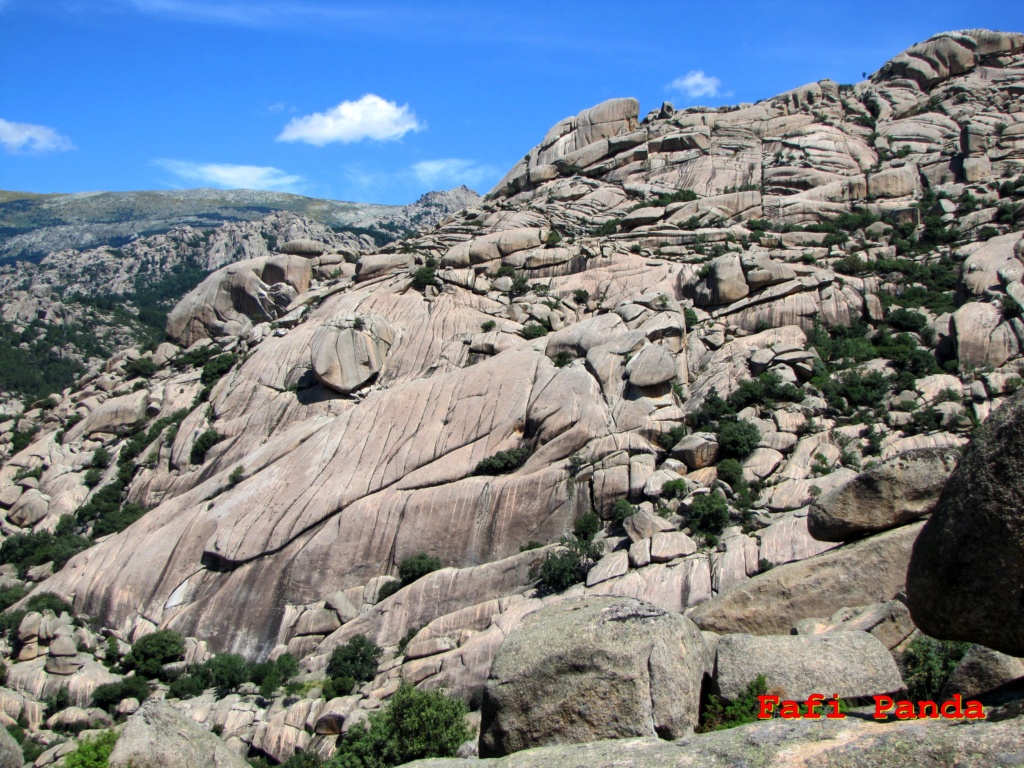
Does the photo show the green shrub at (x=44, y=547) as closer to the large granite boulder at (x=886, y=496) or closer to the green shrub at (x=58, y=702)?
the green shrub at (x=58, y=702)

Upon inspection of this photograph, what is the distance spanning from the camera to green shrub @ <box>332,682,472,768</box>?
1828 centimetres

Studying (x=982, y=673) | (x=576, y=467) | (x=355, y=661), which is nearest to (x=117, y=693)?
(x=355, y=661)

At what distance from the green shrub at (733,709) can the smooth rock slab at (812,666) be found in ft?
0.37

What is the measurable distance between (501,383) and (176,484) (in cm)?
1913

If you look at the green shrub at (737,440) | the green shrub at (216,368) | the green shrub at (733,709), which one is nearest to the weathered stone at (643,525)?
the green shrub at (737,440)

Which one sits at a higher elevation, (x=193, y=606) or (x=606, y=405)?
(x=606, y=405)

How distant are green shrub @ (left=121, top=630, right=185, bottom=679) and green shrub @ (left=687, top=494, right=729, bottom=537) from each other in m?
21.8

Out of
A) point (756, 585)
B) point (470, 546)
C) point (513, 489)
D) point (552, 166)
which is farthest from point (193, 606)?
point (552, 166)

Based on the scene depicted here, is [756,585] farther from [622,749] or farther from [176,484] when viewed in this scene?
[176,484]

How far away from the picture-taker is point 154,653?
31.6m

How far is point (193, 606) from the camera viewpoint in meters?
34.1

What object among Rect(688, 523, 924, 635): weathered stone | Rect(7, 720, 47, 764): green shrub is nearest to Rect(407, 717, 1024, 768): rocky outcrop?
Rect(688, 523, 924, 635): weathered stone

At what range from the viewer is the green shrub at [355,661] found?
27359 mm

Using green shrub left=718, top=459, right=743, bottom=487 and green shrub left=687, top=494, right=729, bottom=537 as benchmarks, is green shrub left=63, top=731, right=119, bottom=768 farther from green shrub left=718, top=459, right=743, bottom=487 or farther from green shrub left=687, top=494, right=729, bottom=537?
green shrub left=718, top=459, right=743, bottom=487
